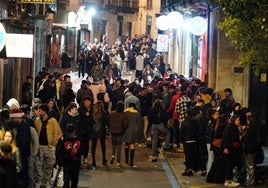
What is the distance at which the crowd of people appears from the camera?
15297 mm

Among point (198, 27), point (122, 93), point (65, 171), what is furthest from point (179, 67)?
point (65, 171)

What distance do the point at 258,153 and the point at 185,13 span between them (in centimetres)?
2208

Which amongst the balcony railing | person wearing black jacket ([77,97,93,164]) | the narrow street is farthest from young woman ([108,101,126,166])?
the balcony railing

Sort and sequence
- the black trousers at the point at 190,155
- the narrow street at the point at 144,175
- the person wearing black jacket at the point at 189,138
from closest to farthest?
the narrow street at the point at 144,175 < the person wearing black jacket at the point at 189,138 < the black trousers at the point at 190,155

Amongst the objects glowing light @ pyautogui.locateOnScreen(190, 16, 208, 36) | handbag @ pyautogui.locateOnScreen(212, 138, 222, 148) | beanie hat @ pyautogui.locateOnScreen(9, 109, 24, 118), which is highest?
glowing light @ pyautogui.locateOnScreen(190, 16, 208, 36)

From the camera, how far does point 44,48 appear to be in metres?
42.2

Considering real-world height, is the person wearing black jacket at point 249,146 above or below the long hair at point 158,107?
below

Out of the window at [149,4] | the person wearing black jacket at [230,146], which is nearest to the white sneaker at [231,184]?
the person wearing black jacket at [230,146]

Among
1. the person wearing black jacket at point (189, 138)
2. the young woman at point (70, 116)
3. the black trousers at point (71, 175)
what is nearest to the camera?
the black trousers at point (71, 175)

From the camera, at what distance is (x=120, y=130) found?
20469 millimetres

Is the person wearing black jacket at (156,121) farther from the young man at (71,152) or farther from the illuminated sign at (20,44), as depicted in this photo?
the young man at (71,152)

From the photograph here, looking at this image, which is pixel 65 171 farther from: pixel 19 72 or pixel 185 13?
pixel 185 13

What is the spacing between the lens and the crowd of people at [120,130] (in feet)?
50.2

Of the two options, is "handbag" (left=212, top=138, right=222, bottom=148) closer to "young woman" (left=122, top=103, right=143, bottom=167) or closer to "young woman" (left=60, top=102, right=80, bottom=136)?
"young woman" (left=122, top=103, right=143, bottom=167)
